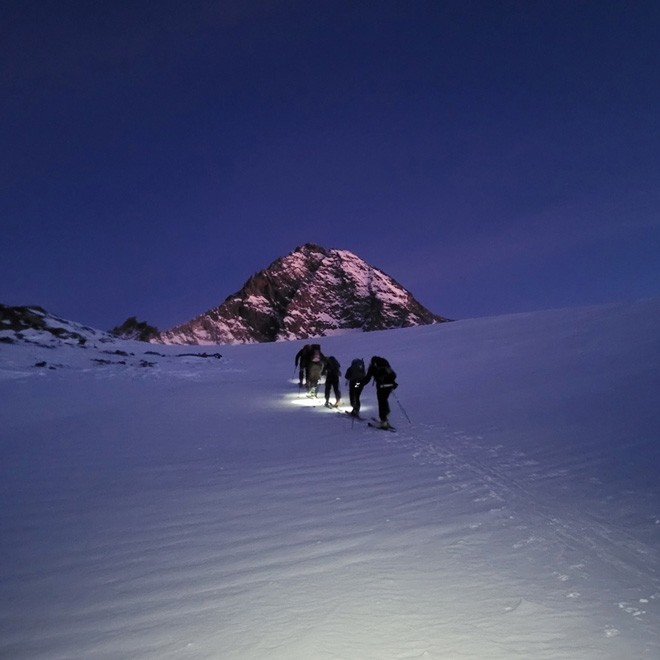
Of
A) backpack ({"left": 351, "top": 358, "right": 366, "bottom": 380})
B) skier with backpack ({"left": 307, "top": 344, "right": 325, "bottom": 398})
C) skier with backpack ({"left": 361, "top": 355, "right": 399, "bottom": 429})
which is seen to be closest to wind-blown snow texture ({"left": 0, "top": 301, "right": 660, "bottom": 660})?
skier with backpack ({"left": 361, "top": 355, "right": 399, "bottom": 429})

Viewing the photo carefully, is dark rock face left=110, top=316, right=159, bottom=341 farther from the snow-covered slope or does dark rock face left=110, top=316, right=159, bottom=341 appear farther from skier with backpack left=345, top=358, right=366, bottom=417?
skier with backpack left=345, top=358, right=366, bottom=417

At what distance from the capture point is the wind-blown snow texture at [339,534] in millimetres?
2824

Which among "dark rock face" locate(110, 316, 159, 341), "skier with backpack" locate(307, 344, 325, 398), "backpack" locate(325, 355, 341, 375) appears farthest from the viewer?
"dark rock face" locate(110, 316, 159, 341)

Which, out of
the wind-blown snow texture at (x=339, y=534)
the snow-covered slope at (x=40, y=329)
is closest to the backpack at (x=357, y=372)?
the wind-blown snow texture at (x=339, y=534)

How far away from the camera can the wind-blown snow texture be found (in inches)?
111

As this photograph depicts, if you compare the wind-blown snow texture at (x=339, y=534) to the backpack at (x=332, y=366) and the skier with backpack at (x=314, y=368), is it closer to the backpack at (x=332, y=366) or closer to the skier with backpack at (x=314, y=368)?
the backpack at (x=332, y=366)

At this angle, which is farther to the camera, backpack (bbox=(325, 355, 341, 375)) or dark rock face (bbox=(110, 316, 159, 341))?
dark rock face (bbox=(110, 316, 159, 341))

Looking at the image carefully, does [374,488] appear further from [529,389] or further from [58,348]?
[58,348]

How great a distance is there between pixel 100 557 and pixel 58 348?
26.0m

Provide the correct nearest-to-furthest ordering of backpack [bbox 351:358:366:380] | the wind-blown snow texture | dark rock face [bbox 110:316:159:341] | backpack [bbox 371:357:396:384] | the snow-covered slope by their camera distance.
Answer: the wind-blown snow texture < backpack [bbox 371:357:396:384] < backpack [bbox 351:358:366:380] < the snow-covered slope < dark rock face [bbox 110:316:159:341]

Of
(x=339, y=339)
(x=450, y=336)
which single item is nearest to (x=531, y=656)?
(x=450, y=336)

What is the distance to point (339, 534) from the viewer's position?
438 cm

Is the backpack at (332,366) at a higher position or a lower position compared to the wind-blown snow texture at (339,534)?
higher

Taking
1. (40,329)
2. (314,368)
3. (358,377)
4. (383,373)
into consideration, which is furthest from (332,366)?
(40,329)
